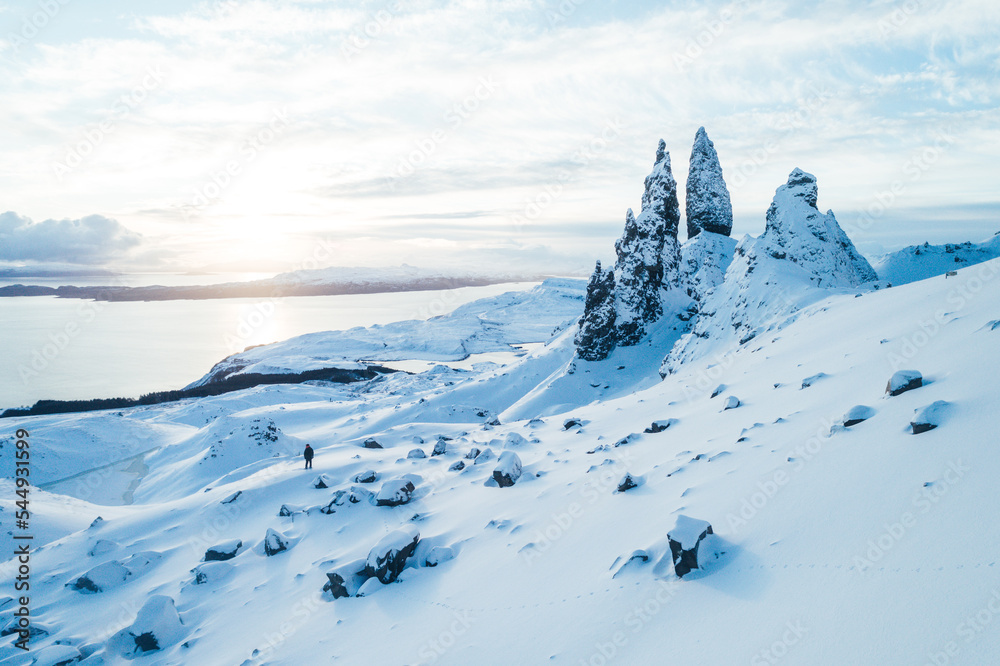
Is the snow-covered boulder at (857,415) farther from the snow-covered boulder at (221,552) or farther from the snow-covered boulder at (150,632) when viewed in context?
the snow-covered boulder at (221,552)

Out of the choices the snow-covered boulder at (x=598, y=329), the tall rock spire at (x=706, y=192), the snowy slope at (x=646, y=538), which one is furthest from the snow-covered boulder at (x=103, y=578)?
the tall rock spire at (x=706, y=192)

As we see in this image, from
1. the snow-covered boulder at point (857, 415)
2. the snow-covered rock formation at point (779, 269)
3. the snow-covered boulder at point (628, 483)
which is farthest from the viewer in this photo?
the snow-covered rock formation at point (779, 269)

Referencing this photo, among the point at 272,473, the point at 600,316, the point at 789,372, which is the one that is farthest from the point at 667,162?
the point at 272,473

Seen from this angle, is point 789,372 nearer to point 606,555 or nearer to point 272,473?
point 606,555

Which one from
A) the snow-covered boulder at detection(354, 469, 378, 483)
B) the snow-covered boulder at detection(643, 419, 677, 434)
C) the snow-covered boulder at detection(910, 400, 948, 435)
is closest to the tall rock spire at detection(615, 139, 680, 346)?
the snow-covered boulder at detection(643, 419, 677, 434)

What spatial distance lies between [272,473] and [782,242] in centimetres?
2765

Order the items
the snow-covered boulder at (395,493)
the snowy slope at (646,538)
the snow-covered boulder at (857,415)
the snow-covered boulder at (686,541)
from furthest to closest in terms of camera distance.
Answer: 1. the snow-covered boulder at (395,493)
2. the snow-covered boulder at (857,415)
3. the snow-covered boulder at (686,541)
4. the snowy slope at (646,538)

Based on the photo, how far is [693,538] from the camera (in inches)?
234

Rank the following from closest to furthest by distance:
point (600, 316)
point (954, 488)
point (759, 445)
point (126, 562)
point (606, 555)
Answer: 1. point (954, 488)
2. point (606, 555)
3. point (759, 445)
4. point (126, 562)
5. point (600, 316)

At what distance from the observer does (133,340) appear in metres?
110

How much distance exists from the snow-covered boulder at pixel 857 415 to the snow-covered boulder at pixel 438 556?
704 cm

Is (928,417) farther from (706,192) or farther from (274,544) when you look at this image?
(706,192)

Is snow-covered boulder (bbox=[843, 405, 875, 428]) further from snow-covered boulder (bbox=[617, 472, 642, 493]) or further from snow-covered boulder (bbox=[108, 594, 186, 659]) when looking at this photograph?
snow-covered boulder (bbox=[108, 594, 186, 659])

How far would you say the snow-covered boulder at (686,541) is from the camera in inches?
232
